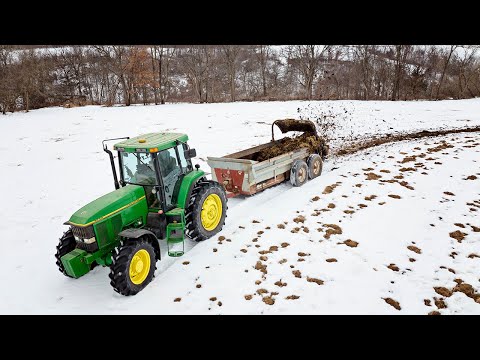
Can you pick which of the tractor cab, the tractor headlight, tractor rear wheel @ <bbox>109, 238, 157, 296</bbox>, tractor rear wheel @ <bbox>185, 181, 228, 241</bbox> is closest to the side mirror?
the tractor cab

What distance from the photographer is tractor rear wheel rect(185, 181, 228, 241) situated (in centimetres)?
590

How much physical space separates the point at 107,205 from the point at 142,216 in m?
0.76

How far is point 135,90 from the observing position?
36094mm

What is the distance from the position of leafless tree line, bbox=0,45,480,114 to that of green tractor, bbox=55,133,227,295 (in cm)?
2145

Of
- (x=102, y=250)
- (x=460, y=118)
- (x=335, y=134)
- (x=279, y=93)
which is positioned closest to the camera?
(x=102, y=250)

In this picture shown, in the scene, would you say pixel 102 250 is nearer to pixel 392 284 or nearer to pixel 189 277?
pixel 189 277

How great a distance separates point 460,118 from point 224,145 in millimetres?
12782

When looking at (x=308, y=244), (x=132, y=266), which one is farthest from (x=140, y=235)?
(x=308, y=244)

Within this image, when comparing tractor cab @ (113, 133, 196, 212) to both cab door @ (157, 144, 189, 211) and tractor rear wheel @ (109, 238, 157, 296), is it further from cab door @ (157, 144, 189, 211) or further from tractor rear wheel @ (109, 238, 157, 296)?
tractor rear wheel @ (109, 238, 157, 296)

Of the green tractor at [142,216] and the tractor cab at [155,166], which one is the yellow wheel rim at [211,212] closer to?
the green tractor at [142,216]

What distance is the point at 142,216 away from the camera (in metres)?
5.54

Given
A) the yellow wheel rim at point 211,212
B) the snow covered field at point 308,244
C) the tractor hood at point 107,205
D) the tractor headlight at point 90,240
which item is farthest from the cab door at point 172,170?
the tractor headlight at point 90,240

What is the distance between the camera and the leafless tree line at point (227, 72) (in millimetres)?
26278
